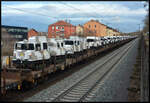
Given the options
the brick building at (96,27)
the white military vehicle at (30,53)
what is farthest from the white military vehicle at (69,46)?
the brick building at (96,27)

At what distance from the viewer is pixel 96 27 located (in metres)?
84.1

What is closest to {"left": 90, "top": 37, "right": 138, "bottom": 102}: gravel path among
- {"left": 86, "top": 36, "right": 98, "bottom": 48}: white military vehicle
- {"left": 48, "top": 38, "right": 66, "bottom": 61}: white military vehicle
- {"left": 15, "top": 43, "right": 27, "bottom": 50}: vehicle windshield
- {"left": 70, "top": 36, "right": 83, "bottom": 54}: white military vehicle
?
{"left": 48, "top": 38, "right": 66, "bottom": 61}: white military vehicle

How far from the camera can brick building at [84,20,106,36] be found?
3231 inches

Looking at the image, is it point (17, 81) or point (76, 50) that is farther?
point (76, 50)

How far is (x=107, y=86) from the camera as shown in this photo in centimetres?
1185

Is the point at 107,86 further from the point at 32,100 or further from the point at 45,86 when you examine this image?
the point at 32,100

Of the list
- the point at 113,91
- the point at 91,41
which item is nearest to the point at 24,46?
the point at 113,91

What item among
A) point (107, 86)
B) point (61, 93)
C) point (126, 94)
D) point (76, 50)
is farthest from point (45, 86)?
point (76, 50)

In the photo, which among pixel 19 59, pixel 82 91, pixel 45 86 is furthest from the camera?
pixel 19 59

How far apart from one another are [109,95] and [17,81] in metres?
4.82

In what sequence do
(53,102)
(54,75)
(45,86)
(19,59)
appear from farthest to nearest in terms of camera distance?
(54,75) < (19,59) < (45,86) < (53,102)

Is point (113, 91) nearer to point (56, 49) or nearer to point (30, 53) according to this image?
point (30, 53)

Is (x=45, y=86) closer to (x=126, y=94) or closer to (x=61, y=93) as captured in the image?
(x=61, y=93)

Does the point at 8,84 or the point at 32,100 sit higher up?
the point at 8,84
